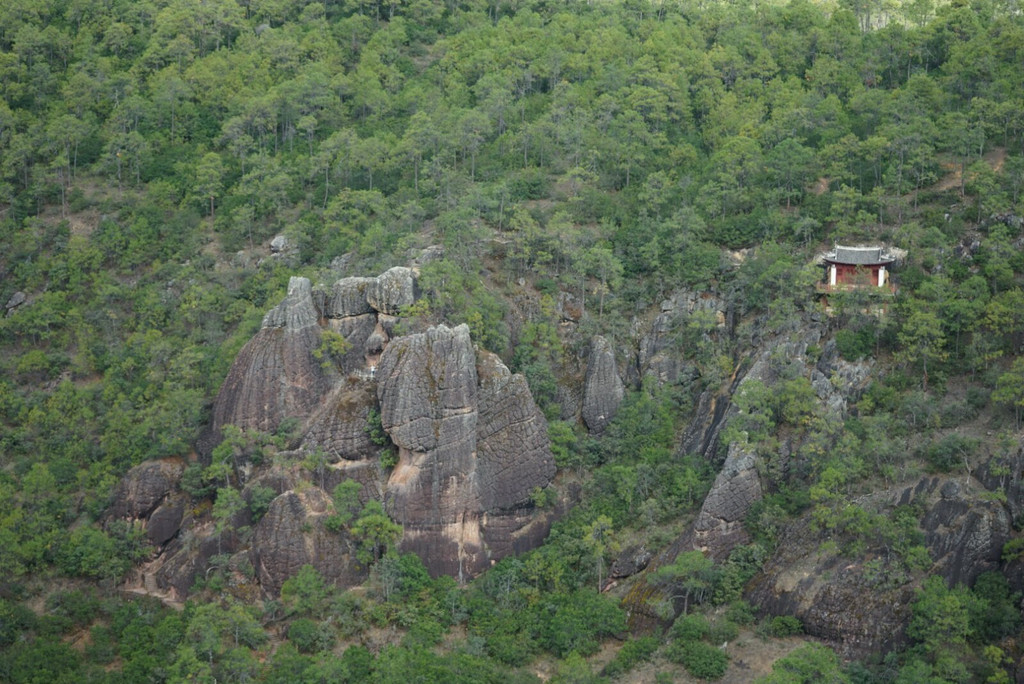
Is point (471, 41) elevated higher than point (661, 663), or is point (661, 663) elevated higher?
point (471, 41)

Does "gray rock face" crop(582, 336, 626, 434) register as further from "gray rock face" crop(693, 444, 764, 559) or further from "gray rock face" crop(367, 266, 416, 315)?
"gray rock face" crop(367, 266, 416, 315)

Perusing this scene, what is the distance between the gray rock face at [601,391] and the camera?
6084 cm

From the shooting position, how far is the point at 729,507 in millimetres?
54469

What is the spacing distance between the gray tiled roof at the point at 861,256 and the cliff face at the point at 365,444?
46.6 ft

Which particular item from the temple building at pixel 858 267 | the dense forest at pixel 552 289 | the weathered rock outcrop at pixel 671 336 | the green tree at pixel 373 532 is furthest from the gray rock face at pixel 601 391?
the green tree at pixel 373 532

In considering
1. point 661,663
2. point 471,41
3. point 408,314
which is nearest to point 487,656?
point 661,663

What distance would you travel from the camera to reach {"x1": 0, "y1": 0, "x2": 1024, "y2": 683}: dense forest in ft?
172

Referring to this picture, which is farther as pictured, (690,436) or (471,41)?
(471,41)

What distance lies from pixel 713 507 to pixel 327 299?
58.0 ft

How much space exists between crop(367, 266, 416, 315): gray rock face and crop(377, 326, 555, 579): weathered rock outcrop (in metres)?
2.13

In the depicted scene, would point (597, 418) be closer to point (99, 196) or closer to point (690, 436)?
point (690, 436)

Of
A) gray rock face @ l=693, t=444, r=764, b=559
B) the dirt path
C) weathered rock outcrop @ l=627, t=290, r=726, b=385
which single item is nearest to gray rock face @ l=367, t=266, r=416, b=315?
weathered rock outcrop @ l=627, t=290, r=726, b=385

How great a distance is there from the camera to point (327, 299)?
60.1 metres

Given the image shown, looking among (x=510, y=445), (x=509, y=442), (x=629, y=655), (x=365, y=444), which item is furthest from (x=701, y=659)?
(x=365, y=444)
